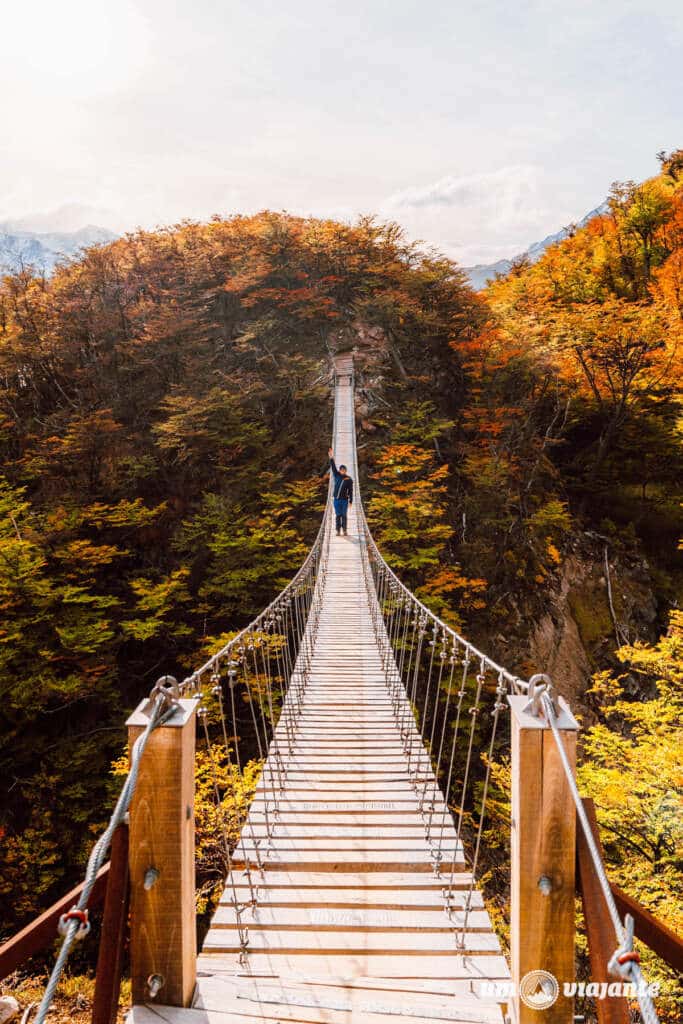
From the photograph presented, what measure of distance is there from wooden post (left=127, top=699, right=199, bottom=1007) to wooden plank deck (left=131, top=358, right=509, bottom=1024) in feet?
0.58

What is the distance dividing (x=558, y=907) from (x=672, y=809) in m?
4.28

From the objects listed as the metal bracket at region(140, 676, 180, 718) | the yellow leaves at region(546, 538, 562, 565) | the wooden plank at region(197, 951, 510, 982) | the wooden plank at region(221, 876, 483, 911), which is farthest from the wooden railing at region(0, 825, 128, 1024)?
the yellow leaves at region(546, 538, 562, 565)

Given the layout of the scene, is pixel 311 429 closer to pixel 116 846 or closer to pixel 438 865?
pixel 438 865

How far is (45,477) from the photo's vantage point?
9633 millimetres

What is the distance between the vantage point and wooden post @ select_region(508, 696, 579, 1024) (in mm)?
974

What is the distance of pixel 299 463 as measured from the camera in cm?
1133

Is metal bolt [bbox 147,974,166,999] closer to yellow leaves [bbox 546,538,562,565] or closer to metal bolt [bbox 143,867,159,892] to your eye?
metal bolt [bbox 143,867,159,892]

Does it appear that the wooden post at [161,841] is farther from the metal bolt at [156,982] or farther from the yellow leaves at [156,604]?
the yellow leaves at [156,604]

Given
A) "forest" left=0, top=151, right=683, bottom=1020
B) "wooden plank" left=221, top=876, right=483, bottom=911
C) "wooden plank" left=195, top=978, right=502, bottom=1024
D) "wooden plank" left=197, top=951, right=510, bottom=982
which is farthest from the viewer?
"forest" left=0, top=151, right=683, bottom=1020

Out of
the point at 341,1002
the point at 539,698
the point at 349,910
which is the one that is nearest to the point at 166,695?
the point at 539,698

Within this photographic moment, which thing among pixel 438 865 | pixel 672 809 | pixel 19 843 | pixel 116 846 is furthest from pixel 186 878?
pixel 19 843

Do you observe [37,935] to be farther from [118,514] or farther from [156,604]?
[118,514]

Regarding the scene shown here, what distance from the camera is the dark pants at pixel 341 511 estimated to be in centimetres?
747

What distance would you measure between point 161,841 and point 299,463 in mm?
10464
